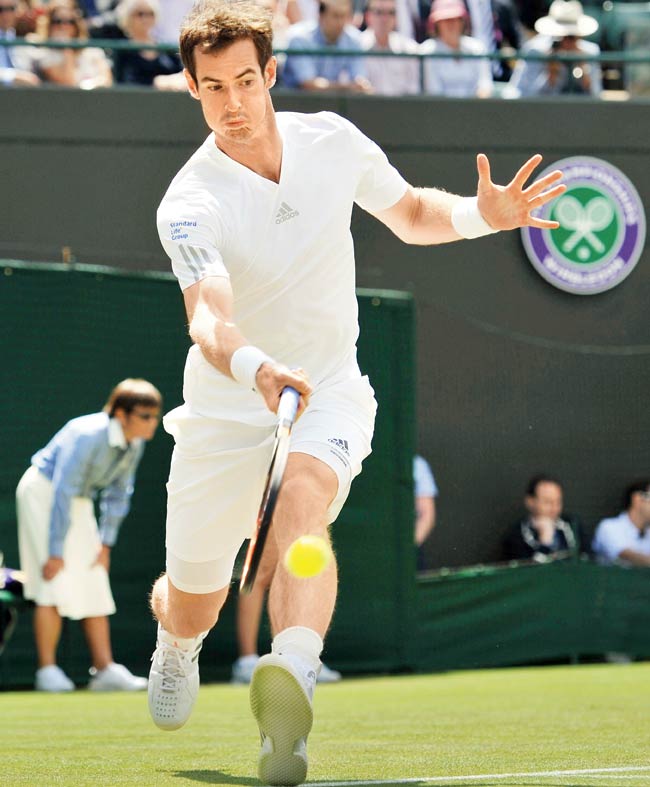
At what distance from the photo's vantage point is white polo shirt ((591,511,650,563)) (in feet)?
40.1

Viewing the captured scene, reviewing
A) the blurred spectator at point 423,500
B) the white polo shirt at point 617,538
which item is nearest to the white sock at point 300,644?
the blurred spectator at point 423,500

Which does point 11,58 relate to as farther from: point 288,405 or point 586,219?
point 288,405

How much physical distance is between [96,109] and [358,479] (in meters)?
4.10

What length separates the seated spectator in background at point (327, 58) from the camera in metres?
13.0

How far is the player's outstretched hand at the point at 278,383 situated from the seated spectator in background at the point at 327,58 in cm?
913

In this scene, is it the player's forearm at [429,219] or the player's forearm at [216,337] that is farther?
the player's forearm at [429,219]

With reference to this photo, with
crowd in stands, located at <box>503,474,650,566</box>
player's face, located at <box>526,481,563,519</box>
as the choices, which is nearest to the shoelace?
crowd in stands, located at <box>503,474,650,566</box>

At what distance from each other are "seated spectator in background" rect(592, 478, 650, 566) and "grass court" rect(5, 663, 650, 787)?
2.33m

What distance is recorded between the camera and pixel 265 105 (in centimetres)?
501

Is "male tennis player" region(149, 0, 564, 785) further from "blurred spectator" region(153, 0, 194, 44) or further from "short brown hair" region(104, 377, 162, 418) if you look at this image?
"blurred spectator" region(153, 0, 194, 44)

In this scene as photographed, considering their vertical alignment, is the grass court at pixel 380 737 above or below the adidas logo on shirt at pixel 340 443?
below

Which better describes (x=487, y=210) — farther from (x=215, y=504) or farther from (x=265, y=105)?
(x=215, y=504)

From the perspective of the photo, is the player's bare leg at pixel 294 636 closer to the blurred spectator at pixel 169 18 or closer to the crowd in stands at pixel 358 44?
the crowd in stands at pixel 358 44

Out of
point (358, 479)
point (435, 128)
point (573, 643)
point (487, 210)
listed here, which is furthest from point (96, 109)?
point (487, 210)
